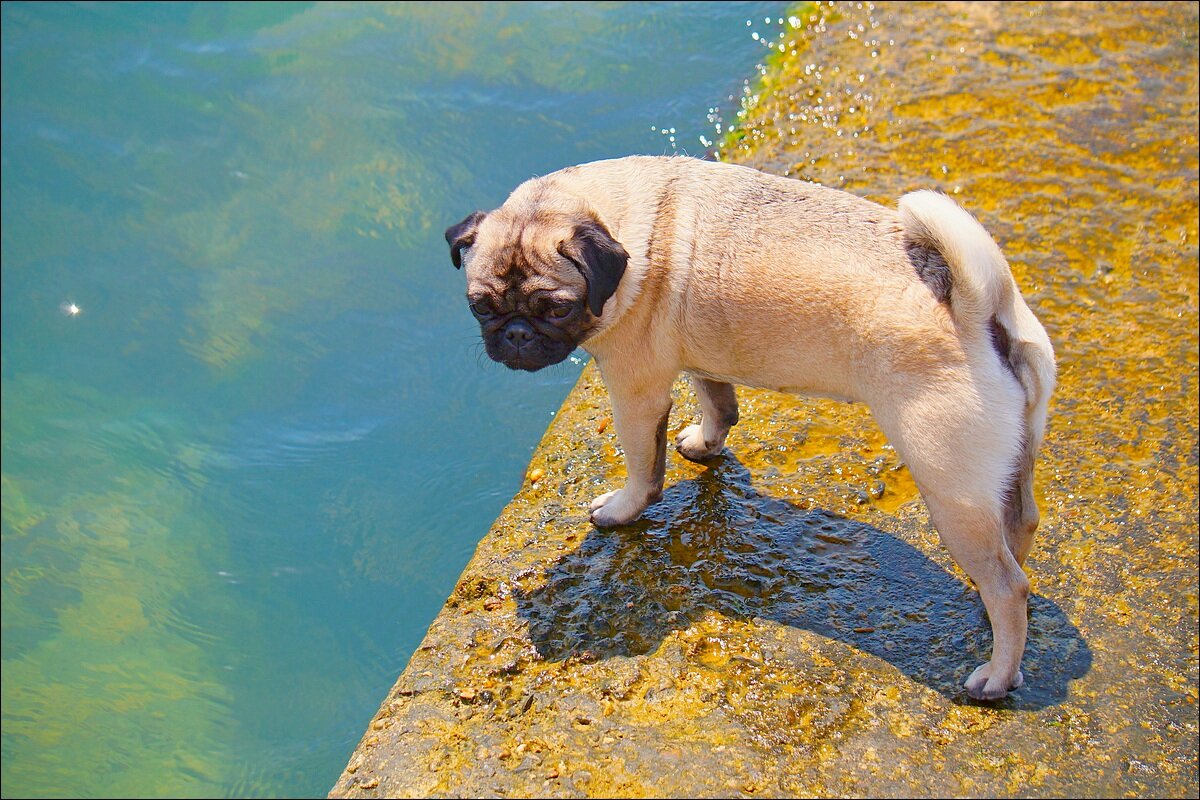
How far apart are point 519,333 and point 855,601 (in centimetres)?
216

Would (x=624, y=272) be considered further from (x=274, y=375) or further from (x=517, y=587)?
(x=274, y=375)

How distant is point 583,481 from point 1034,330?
2.69 metres

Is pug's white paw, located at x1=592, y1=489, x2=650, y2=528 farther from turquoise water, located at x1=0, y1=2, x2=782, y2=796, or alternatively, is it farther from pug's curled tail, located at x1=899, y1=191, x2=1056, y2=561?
turquoise water, located at x1=0, y1=2, x2=782, y2=796

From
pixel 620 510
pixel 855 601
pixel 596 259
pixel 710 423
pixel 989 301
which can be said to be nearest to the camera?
pixel 989 301

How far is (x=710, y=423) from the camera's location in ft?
19.7

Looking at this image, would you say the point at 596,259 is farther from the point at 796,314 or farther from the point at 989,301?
the point at 989,301

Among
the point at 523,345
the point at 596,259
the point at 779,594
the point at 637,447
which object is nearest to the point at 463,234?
the point at 523,345

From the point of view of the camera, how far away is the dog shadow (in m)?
5.05

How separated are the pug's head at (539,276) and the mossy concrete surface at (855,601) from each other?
51.5 inches

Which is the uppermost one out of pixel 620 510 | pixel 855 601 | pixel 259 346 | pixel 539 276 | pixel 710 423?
pixel 539 276

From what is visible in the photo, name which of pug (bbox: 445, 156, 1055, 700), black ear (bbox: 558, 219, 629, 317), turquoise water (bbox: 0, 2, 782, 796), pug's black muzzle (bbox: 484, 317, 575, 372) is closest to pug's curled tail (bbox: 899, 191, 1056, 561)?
pug (bbox: 445, 156, 1055, 700)

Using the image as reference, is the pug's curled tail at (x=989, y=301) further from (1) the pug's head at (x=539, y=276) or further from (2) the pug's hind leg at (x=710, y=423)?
(2) the pug's hind leg at (x=710, y=423)

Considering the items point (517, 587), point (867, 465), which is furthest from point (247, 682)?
point (867, 465)

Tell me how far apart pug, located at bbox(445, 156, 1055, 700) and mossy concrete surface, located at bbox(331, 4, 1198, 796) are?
1.24 ft
